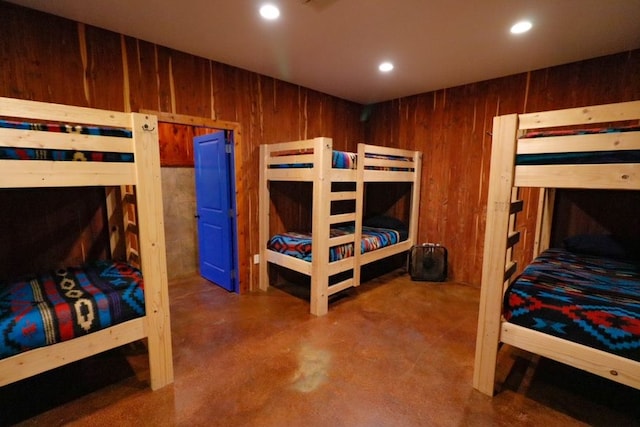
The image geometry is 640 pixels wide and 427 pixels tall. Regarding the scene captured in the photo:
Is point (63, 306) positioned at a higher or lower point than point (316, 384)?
higher

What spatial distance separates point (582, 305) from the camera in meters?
1.49

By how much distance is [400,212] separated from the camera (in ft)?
14.5

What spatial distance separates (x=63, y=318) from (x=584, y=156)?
2740mm

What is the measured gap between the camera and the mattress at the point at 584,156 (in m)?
1.34

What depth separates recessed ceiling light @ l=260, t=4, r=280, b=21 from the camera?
1995mm

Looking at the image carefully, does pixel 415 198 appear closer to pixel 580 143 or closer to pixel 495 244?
pixel 495 244

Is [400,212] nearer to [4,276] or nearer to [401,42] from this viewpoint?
[401,42]

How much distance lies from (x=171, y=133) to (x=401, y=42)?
2.97 m

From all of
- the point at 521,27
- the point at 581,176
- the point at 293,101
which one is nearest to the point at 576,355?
the point at 581,176

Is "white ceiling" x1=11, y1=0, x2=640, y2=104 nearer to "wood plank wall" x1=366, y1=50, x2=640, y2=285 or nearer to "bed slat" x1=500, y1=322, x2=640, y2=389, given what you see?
"wood plank wall" x1=366, y1=50, x2=640, y2=285

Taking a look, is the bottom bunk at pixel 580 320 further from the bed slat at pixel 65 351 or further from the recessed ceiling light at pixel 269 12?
the recessed ceiling light at pixel 269 12

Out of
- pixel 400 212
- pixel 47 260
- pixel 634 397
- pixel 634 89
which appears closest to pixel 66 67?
pixel 47 260

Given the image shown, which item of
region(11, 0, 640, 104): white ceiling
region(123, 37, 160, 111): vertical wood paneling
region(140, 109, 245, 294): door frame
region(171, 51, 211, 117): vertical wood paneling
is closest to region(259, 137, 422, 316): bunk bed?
region(140, 109, 245, 294): door frame

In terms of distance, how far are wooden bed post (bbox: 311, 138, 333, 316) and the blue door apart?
3.49ft
